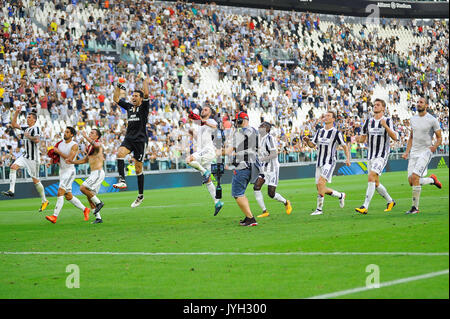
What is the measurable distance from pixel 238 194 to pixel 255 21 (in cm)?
3806

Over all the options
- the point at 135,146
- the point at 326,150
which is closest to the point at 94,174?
the point at 135,146

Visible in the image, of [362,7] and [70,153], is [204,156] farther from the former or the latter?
[362,7]

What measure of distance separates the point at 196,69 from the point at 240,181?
29.7 m

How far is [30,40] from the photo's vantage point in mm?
36000

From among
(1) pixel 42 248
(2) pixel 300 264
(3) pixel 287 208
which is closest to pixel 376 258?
(2) pixel 300 264

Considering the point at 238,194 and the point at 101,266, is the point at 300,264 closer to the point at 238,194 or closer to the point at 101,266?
the point at 101,266

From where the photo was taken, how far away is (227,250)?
11562 mm

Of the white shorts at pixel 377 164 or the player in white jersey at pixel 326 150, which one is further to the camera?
the player in white jersey at pixel 326 150

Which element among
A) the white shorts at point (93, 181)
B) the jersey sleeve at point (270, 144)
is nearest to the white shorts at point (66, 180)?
the white shorts at point (93, 181)

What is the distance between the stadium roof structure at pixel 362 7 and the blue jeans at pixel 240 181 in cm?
3426

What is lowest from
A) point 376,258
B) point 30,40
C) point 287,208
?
point 287,208

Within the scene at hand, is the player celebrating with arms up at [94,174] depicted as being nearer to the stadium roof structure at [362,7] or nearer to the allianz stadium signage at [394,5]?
the stadium roof structure at [362,7]

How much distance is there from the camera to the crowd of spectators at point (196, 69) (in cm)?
3462

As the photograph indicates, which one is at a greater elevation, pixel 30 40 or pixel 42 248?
pixel 30 40
